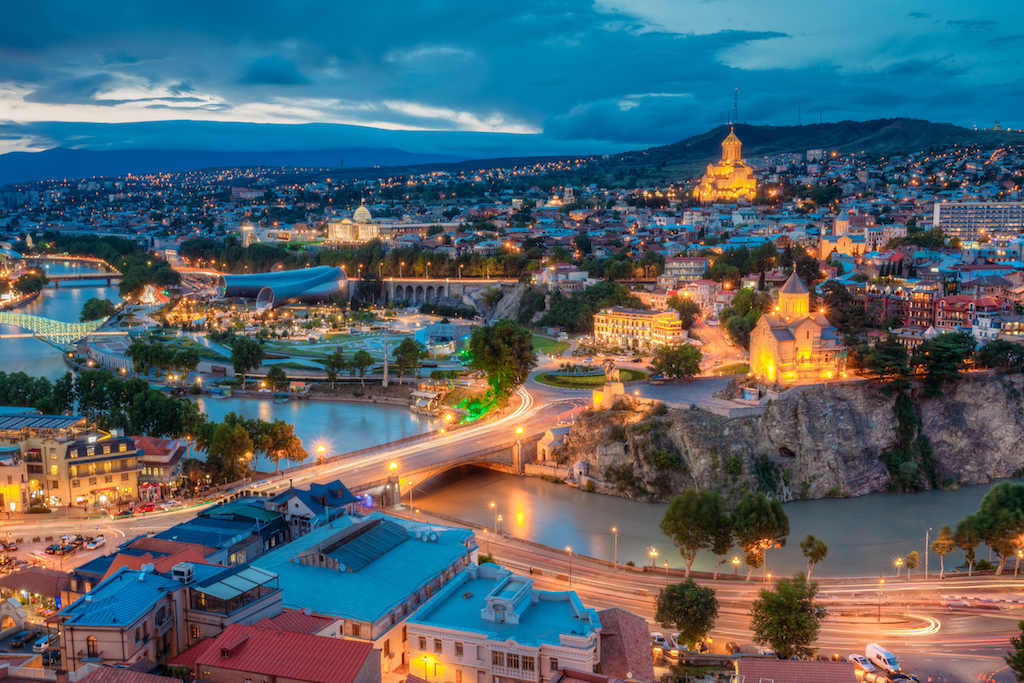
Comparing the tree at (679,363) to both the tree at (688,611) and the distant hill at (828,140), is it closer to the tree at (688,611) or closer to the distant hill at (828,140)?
the tree at (688,611)

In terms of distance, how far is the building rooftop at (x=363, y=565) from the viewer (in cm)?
776

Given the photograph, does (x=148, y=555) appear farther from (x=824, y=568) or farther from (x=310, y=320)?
(x=310, y=320)

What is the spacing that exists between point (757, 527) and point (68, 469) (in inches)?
374

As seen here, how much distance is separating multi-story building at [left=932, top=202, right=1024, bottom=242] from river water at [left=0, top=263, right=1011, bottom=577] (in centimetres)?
1858

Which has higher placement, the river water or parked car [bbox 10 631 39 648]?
parked car [bbox 10 631 39 648]

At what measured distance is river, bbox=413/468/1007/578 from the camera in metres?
12.0

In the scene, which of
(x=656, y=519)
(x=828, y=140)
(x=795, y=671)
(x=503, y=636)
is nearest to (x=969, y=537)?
(x=656, y=519)

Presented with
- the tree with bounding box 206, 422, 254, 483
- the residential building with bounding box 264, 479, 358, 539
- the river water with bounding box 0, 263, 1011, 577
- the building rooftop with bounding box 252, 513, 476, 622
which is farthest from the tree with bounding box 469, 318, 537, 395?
the building rooftop with bounding box 252, 513, 476, 622

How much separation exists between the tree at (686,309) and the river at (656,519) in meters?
10.0

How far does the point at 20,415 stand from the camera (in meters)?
14.2

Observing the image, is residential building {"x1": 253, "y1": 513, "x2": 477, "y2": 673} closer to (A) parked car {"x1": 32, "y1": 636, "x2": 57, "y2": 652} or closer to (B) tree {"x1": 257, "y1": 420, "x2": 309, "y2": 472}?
(A) parked car {"x1": 32, "y1": 636, "x2": 57, "y2": 652}

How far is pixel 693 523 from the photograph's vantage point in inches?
429

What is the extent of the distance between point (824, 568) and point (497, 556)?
14.4ft

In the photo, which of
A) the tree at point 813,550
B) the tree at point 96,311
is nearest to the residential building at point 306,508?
the tree at point 813,550
